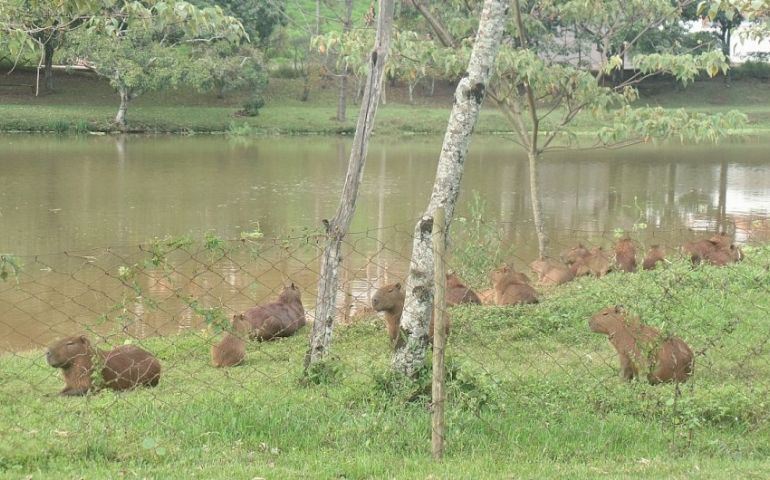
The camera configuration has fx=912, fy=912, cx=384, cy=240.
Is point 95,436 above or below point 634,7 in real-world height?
below

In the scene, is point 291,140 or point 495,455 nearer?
point 495,455

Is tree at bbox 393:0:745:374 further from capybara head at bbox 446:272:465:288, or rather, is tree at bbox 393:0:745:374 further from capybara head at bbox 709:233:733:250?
capybara head at bbox 446:272:465:288

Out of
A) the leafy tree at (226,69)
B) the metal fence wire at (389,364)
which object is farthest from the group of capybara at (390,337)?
the leafy tree at (226,69)

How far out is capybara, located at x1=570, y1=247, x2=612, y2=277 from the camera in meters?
11.4

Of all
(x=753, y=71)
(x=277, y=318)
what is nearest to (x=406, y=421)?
(x=277, y=318)

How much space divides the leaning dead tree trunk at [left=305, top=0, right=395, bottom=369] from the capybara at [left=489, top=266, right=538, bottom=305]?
9.76 ft

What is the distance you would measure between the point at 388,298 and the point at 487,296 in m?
3.12

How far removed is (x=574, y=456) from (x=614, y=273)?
20.1 ft

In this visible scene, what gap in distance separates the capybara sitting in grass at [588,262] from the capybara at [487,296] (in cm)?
159

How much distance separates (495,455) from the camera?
4.80 m

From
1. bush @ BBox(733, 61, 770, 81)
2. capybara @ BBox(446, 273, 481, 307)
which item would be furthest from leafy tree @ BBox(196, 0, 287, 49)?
capybara @ BBox(446, 273, 481, 307)

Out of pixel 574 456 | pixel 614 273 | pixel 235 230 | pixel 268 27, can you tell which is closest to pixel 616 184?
pixel 235 230

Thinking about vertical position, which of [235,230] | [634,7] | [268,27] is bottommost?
[235,230]

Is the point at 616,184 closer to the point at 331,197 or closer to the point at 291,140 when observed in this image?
the point at 331,197
